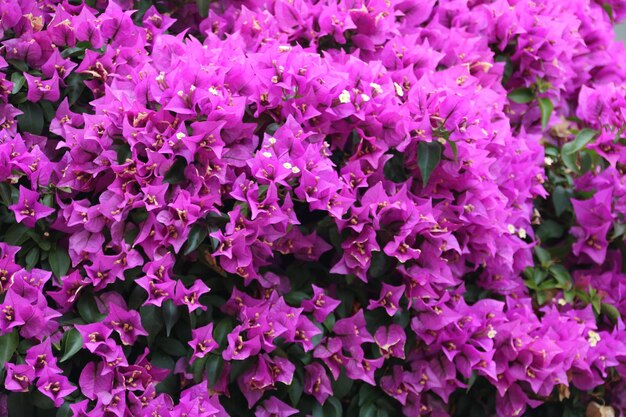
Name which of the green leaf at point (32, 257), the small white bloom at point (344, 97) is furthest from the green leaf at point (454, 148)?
the green leaf at point (32, 257)

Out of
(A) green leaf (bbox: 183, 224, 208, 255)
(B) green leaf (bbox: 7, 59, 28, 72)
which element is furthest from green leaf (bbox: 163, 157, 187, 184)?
(B) green leaf (bbox: 7, 59, 28, 72)

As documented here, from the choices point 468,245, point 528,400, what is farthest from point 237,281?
point 528,400

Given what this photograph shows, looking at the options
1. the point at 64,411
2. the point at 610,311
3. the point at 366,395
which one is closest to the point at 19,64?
the point at 64,411

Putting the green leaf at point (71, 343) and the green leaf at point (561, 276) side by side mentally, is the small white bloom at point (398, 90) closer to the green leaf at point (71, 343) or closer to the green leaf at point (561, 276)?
the green leaf at point (561, 276)

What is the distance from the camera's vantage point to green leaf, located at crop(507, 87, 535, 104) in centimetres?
257

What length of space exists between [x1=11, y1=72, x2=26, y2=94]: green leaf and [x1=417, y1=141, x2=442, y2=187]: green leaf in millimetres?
997

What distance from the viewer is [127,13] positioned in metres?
2.15

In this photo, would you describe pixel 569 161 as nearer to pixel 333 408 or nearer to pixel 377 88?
pixel 377 88

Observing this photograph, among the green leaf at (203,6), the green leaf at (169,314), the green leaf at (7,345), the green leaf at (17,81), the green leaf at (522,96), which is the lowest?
the green leaf at (7,345)

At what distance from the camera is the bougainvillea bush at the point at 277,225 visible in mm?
1859

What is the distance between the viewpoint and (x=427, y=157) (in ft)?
6.62

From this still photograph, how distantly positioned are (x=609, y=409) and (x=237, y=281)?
3.72 ft

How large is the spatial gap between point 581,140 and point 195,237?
1.27 m

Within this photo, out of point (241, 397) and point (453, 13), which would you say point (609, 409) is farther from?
point (453, 13)
